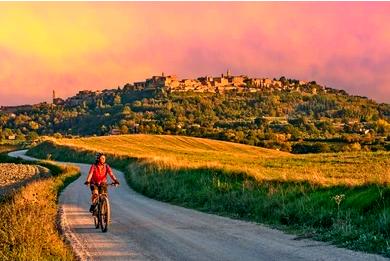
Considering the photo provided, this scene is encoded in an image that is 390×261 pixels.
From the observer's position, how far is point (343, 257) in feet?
39.6

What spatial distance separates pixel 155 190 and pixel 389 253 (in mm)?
18399

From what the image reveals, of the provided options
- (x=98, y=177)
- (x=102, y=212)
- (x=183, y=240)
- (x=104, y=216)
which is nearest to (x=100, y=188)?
(x=98, y=177)

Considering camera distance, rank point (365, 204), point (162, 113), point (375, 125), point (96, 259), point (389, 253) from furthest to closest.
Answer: point (162, 113), point (375, 125), point (365, 204), point (96, 259), point (389, 253)

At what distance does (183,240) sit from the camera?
15062 millimetres

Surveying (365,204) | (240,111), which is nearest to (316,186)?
(365,204)

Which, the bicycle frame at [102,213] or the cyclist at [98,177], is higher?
the cyclist at [98,177]

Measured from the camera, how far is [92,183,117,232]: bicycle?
679 inches

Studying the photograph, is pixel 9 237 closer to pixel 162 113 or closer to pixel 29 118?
pixel 162 113

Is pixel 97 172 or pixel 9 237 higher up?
pixel 97 172

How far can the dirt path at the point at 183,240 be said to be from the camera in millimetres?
12773

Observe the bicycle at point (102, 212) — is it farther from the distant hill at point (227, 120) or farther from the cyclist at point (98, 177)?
the distant hill at point (227, 120)

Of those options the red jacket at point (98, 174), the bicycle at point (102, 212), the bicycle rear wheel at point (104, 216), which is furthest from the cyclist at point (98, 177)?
the bicycle rear wheel at point (104, 216)

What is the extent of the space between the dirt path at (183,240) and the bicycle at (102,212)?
10.4 inches

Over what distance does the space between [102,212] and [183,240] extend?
Answer: 11.4 ft
